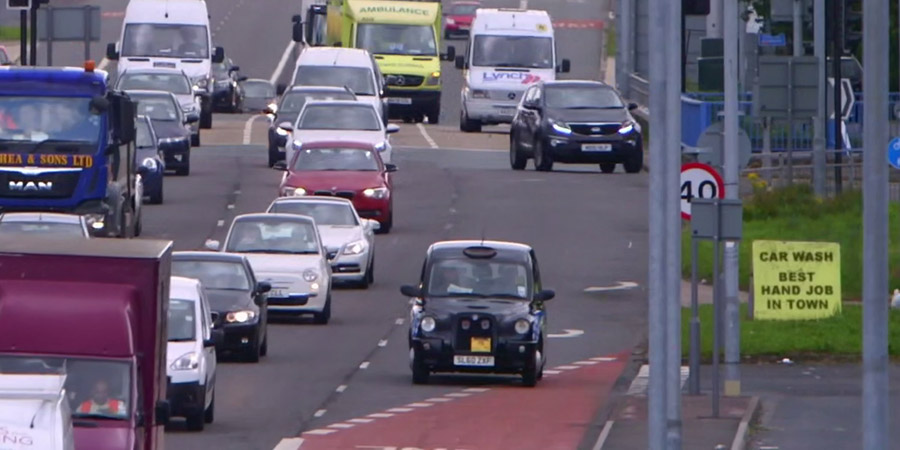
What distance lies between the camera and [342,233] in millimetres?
34250

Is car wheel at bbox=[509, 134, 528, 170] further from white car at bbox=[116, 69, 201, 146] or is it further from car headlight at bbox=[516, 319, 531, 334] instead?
car headlight at bbox=[516, 319, 531, 334]

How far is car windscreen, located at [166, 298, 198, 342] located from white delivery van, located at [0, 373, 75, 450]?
28.1 ft

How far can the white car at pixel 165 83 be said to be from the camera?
163 feet

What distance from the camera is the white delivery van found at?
41.4 ft

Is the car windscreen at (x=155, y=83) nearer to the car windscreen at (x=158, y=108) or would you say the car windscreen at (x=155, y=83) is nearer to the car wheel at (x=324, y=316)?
the car windscreen at (x=158, y=108)

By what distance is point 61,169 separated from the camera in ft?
101

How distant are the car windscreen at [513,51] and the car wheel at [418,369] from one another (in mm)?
30050

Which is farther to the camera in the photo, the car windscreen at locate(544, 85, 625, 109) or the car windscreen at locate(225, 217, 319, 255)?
the car windscreen at locate(544, 85, 625, 109)

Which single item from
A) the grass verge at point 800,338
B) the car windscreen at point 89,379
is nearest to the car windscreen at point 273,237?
the grass verge at point 800,338

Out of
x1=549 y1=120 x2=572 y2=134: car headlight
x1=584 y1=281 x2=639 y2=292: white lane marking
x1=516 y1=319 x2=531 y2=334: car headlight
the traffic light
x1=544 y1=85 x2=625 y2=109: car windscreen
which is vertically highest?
the traffic light

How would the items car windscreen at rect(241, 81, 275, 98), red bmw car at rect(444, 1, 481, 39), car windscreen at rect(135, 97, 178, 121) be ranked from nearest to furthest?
car windscreen at rect(135, 97, 178, 121), car windscreen at rect(241, 81, 275, 98), red bmw car at rect(444, 1, 481, 39)

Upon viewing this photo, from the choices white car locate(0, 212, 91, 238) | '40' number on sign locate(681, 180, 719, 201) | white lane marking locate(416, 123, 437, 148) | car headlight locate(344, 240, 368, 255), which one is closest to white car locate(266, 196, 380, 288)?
car headlight locate(344, 240, 368, 255)

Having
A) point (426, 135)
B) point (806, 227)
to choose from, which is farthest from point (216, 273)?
point (426, 135)

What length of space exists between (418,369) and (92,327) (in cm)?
1027
